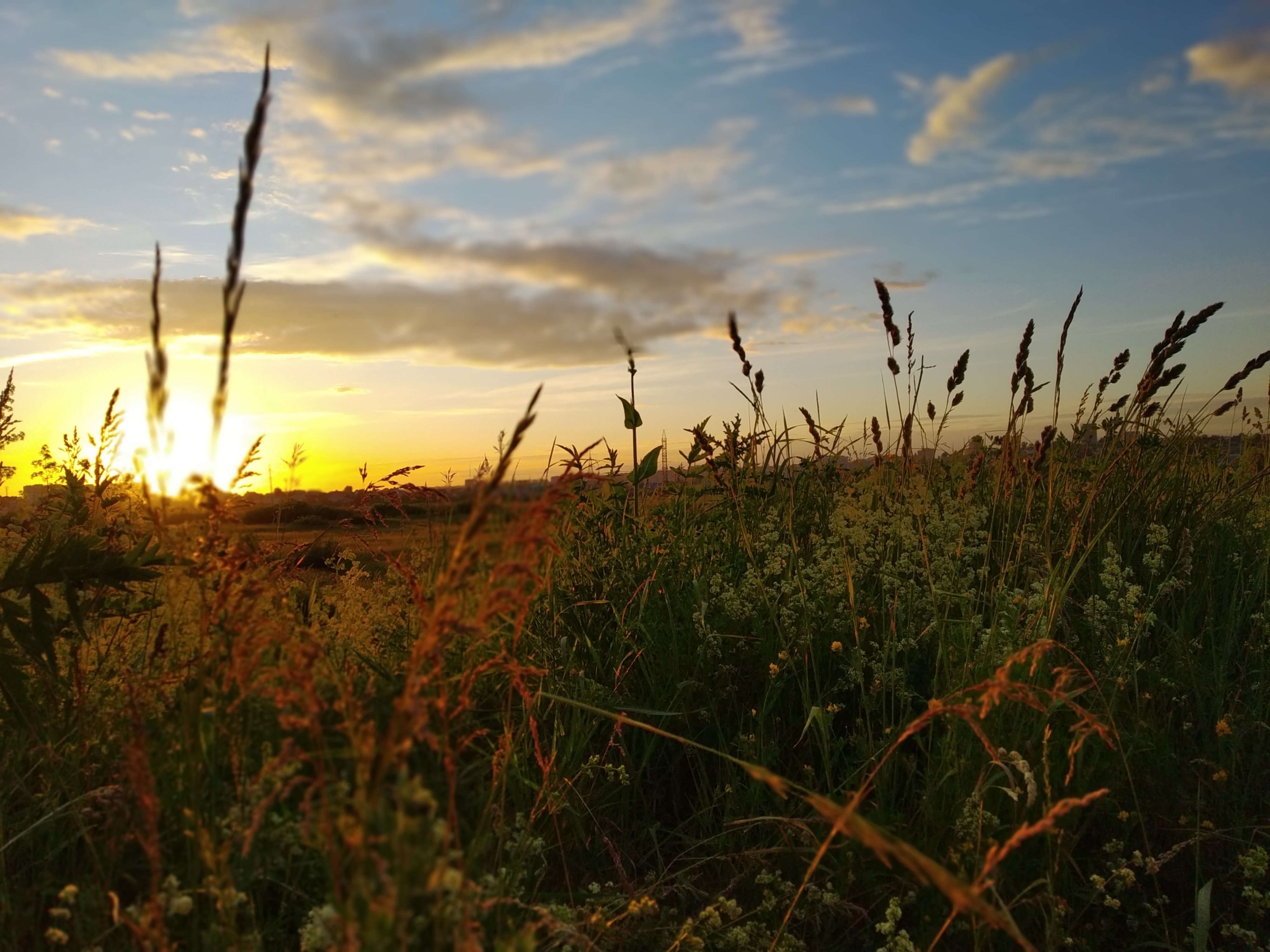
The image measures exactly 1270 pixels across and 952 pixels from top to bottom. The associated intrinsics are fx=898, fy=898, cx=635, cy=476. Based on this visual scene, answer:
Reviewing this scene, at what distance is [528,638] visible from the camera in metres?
3.50

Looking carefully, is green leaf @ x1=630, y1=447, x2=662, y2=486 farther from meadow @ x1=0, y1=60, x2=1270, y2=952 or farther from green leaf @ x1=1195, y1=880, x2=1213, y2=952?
green leaf @ x1=1195, y1=880, x2=1213, y2=952

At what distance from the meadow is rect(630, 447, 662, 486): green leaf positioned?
0.02m

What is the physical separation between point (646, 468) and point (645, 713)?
70.2 inches

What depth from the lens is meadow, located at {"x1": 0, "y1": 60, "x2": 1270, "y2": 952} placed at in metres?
1.49

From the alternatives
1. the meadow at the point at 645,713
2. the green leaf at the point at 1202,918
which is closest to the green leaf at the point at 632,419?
the meadow at the point at 645,713

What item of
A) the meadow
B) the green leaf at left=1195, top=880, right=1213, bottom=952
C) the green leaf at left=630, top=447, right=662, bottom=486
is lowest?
the green leaf at left=1195, top=880, right=1213, bottom=952

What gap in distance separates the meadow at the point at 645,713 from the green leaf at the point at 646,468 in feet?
0.08

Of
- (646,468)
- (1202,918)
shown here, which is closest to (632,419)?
(646,468)

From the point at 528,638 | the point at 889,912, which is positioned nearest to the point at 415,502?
the point at 528,638

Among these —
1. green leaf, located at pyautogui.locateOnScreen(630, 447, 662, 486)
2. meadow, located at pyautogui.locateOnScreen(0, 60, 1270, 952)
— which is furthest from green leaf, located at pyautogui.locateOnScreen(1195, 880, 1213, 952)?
green leaf, located at pyautogui.locateOnScreen(630, 447, 662, 486)

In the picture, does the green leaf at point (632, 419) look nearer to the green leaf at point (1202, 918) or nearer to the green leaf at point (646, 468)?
the green leaf at point (646, 468)

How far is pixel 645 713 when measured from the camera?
297cm

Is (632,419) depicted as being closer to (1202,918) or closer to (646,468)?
(646,468)

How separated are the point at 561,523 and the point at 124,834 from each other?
2.50 meters
